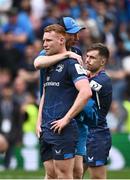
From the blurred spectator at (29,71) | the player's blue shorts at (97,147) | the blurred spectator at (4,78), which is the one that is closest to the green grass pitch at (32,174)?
the blurred spectator at (4,78)

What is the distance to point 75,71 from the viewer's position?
966 cm

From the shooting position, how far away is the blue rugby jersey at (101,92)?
11.2 meters

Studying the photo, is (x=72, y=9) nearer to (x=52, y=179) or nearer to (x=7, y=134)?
(x=7, y=134)

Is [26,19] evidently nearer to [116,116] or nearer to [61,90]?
[116,116]

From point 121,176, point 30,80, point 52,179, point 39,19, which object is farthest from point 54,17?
point 52,179

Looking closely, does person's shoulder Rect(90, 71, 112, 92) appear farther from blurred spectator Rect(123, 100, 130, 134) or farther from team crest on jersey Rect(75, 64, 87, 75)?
blurred spectator Rect(123, 100, 130, 134)

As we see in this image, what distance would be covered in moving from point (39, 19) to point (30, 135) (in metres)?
4.27

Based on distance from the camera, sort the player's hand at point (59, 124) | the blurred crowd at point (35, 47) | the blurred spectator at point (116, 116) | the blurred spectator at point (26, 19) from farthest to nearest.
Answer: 1. the blurred spectator at point (26, 19)
2. the blurred spectator at point (116, 116)
3. the blurred crowd at point (35, 47)
4. the player's hand at point (59, 124)

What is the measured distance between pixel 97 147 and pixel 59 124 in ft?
6.19

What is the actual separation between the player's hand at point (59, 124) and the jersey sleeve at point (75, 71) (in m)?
0.46

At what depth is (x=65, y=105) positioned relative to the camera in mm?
9734

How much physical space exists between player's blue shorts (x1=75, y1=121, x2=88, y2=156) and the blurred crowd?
22.8 feet

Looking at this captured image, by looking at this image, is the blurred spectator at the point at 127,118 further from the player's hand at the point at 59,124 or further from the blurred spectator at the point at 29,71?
the player's hand at the point at 59,124

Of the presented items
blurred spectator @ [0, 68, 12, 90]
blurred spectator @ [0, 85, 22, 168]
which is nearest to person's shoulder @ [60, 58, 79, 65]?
blurred spectator @ [0, 85, 22, 168]
